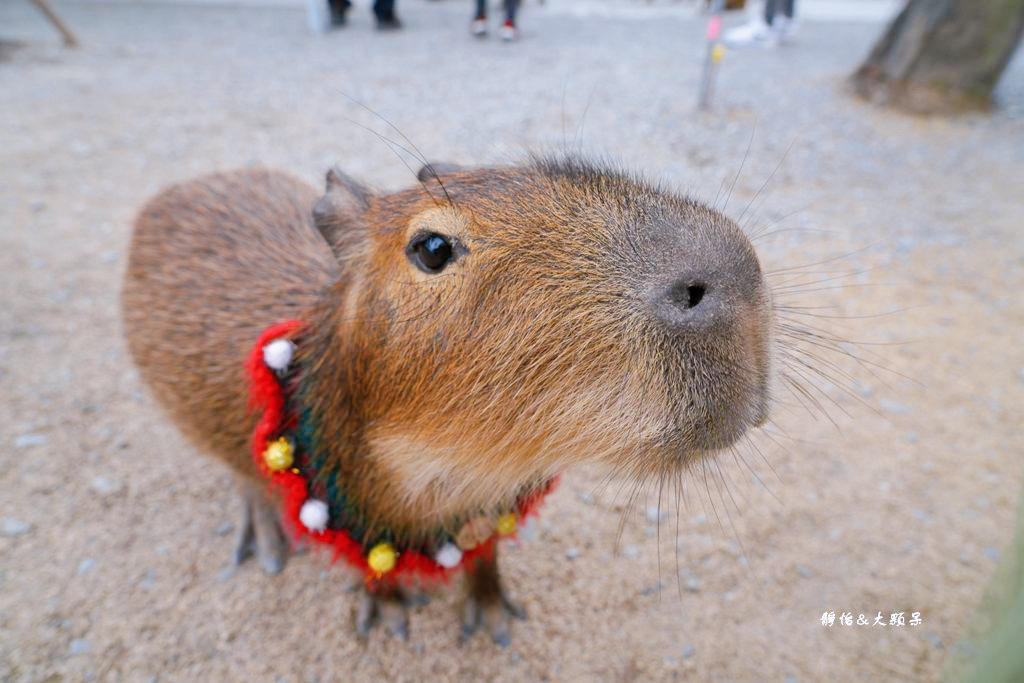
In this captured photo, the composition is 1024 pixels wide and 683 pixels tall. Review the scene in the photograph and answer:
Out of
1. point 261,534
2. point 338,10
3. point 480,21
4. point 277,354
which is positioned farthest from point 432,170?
point 338,10

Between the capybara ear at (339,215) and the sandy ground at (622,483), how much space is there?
19.7 inches

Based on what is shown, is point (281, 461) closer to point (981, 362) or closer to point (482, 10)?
point (981, 362)

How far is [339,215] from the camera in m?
1.81

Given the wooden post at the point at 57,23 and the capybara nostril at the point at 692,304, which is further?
the wooden post at the point at 57,23

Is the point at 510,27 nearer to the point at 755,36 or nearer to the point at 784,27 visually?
the point at 755,36

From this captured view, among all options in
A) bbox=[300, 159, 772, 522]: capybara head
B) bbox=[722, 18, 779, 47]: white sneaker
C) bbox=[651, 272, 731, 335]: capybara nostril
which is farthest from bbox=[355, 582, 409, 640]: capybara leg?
bbox=[722, 18, 779, 47]: white sneaker

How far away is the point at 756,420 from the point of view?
1278 millimetres

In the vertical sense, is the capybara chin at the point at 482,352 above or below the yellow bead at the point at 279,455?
above

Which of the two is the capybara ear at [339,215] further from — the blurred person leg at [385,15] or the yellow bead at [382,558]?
the blurred person leg at [385,15]

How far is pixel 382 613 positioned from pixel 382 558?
608 millimetres

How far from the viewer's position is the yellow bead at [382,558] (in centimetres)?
186

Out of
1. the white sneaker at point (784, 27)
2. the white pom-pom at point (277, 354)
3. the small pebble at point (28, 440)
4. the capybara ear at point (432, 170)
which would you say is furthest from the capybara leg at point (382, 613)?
the white sneaker at point (784, 27)

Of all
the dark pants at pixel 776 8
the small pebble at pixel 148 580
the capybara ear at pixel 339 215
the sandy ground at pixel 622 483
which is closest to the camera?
the capybara ear at pixel 339 215

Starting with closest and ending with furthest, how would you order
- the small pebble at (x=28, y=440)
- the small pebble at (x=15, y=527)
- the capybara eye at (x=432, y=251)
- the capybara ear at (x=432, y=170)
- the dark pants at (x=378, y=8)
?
the capybara eye at (x=432, y=251)
the capybara ear at (x=432, y=170)
the small pebble at (x=15, y=527)
the small pebble at (x=28, y=440)
the dark pants at (x=378, y=8)
